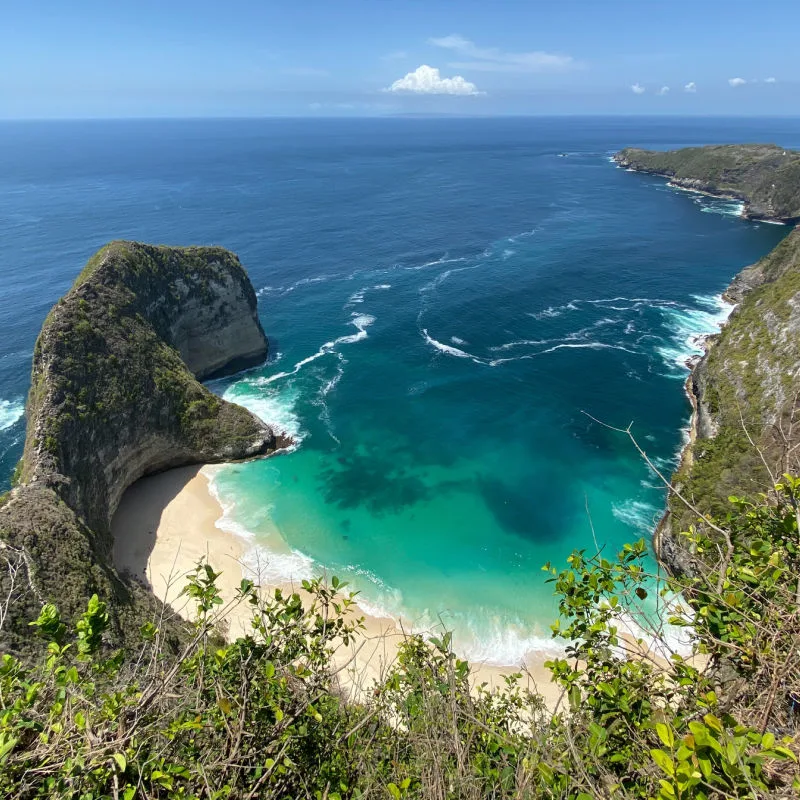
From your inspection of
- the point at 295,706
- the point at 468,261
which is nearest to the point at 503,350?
the point at 468,261

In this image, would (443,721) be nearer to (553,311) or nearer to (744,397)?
(744,397)

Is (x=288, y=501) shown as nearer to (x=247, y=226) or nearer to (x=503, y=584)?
(x=503, y=584)

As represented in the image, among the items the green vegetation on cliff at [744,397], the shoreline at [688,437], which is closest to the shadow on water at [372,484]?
the shoreline at [688,437]

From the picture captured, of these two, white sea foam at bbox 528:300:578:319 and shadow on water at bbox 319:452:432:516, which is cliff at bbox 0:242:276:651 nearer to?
shadow on water at bbox 319:452:432:516

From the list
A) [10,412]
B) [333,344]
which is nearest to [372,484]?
[333,344]

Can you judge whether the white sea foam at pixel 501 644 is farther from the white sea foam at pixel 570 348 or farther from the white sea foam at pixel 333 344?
the white sea foam at pixel 333 344

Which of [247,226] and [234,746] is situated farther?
[247,226]
